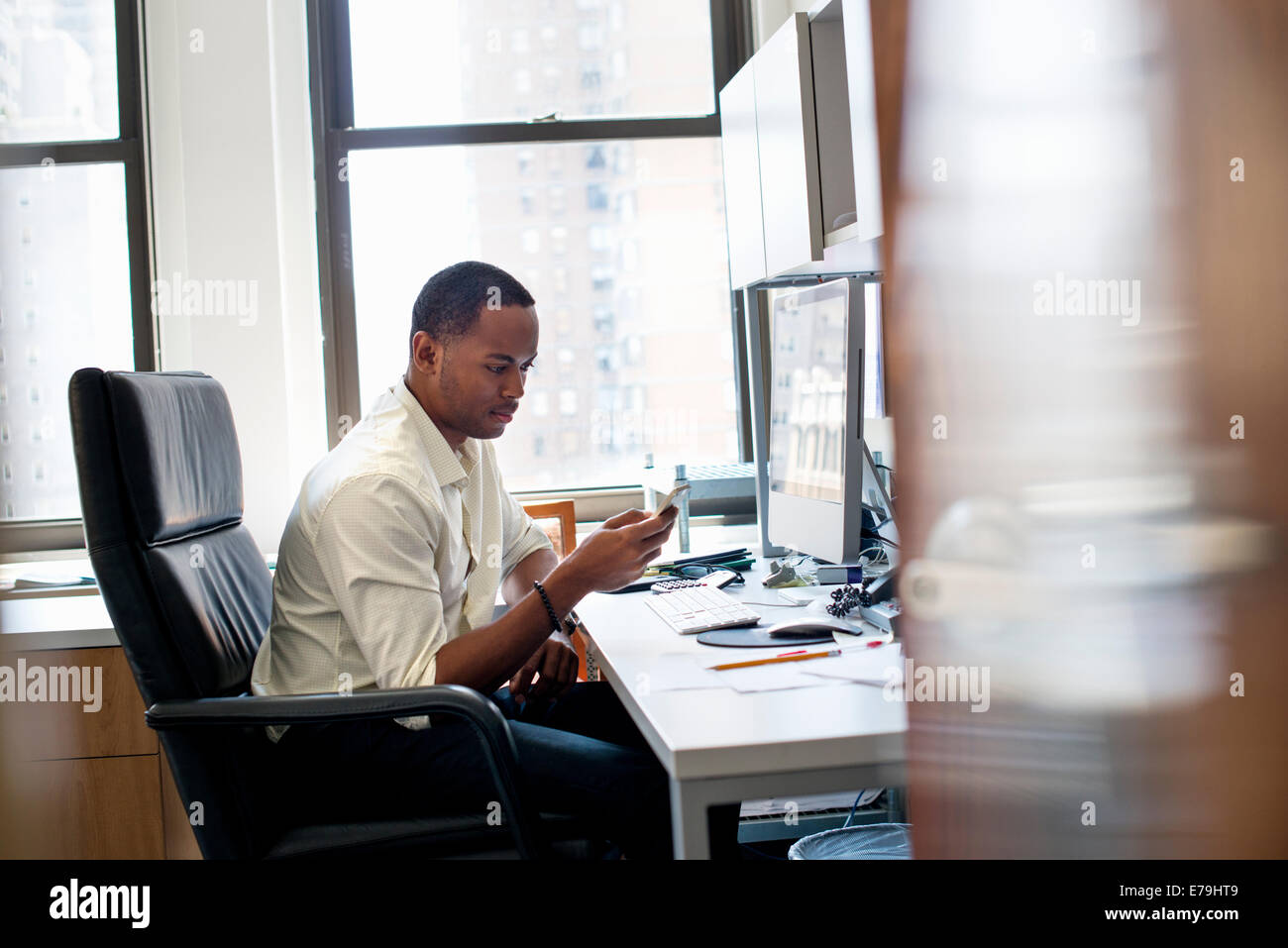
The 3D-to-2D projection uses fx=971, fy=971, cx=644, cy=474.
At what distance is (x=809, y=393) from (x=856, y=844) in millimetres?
915

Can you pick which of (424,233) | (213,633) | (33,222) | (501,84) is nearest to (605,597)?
(213,633)

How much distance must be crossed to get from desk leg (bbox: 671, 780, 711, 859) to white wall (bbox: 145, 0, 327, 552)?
2.03 metres

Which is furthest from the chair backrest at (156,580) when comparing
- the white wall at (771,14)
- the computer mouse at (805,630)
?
the white wall at (771,14)

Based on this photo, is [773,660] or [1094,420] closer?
[1094,420]

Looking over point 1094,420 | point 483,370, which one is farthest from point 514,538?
point 1094,420

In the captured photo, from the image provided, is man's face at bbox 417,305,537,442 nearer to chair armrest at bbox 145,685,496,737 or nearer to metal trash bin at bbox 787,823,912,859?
chair armrest at bbox 145,685,496,737

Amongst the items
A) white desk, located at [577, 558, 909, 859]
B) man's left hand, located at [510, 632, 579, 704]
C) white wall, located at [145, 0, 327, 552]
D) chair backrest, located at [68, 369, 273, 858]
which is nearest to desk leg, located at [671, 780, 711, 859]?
white desk, located at [577, 558, 909, 859]

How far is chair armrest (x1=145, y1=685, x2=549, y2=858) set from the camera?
1095 mm

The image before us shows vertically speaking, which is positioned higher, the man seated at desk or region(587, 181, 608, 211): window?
region(587, 181, 608, 211): window

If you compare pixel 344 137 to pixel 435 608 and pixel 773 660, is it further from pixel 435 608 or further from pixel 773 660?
pixel 773 660

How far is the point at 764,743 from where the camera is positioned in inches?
36.1

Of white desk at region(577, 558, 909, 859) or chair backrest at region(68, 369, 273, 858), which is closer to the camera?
white desk at region(577, 558, 909, 859)
